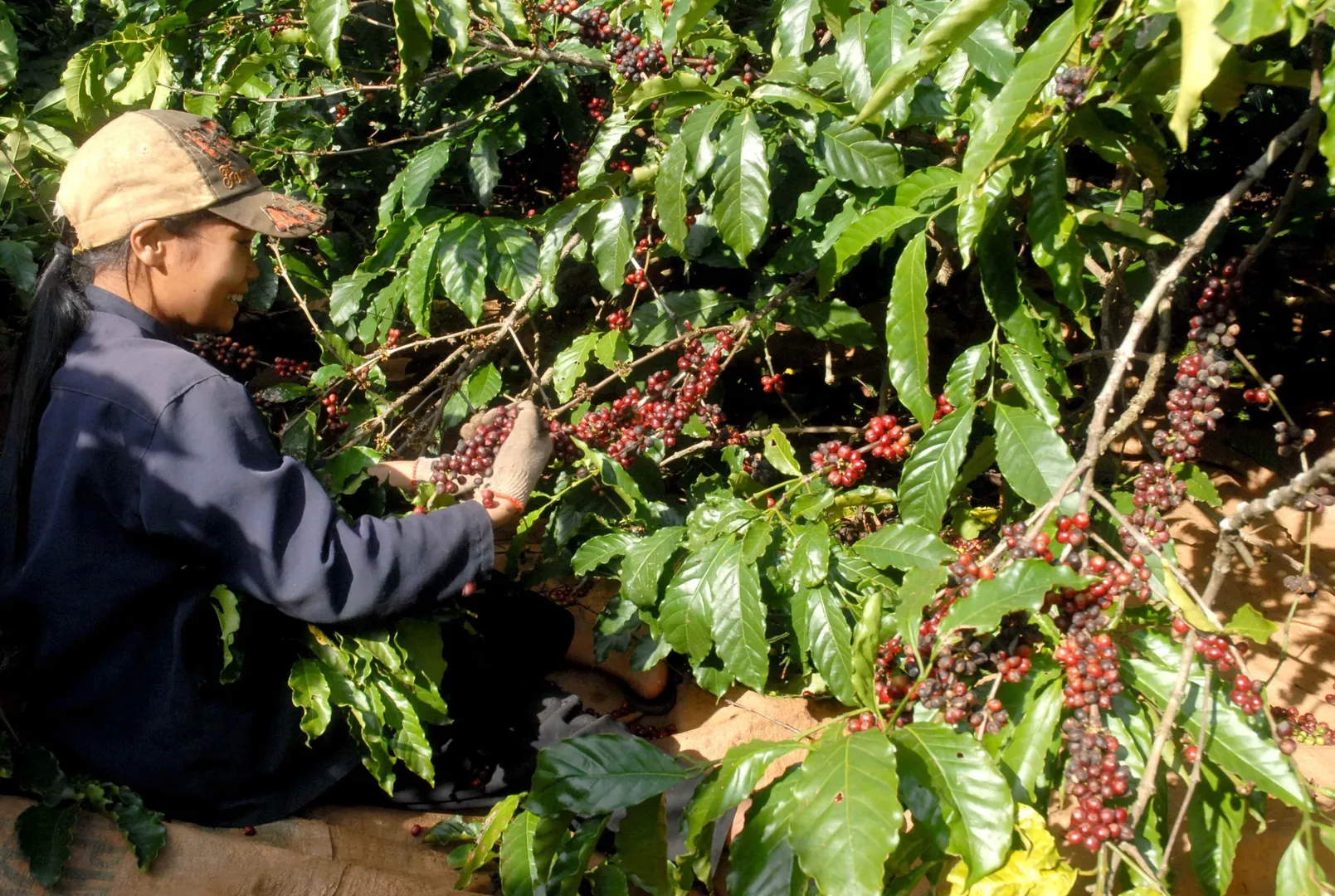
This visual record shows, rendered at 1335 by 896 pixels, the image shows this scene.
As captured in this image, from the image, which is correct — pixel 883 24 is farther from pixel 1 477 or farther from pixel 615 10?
pixel 1 477

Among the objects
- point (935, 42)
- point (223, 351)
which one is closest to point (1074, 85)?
point (935, 42)

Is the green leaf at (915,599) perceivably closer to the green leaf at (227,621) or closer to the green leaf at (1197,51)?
the green leaf at (1197,51)

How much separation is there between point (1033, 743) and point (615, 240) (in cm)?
137

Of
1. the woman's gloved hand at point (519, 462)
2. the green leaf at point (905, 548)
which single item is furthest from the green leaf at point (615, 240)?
the green leaf at point (905, 548)

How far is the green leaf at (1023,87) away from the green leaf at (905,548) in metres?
0.69

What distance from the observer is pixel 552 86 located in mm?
2926

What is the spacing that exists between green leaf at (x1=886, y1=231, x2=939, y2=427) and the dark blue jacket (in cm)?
91

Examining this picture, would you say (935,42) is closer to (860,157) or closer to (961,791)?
(860,157)

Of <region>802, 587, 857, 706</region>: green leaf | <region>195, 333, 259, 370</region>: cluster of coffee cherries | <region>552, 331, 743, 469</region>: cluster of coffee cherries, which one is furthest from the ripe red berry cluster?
<region>195, 333, 259, 370</region>: cluster of coffee cherries

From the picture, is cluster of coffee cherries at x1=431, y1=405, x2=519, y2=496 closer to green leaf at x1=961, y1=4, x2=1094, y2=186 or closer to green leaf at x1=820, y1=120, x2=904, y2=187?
green leaf at x1=820, y1=120, x2=904, y2=187

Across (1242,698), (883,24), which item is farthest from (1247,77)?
(1242,698)

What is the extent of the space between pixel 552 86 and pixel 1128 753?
232 centimetres

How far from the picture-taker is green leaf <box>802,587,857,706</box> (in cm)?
192

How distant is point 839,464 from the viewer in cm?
207
